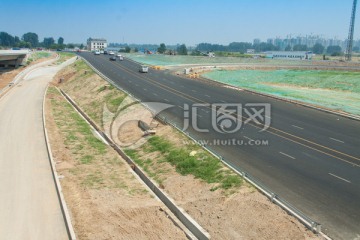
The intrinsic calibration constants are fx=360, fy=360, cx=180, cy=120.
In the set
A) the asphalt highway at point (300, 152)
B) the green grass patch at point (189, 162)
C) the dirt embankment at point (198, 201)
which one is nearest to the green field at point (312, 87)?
the asphalt highway at point (300, 152)

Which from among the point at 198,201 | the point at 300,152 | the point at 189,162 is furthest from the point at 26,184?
the point at 300,152

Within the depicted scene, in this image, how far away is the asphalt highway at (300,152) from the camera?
53.9 feet

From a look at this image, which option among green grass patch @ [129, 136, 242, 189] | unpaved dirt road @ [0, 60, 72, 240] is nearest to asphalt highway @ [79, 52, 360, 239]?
green grass patch @ [129, 136, 242, 189]

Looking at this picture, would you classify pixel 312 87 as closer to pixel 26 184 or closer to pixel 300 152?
pixel 300 152

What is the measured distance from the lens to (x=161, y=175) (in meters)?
22.7

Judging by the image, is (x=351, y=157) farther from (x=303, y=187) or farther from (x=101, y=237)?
(x=101, y=237)

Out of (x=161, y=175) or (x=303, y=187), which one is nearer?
(x=303, y=187)

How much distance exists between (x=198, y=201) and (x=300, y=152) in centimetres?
951

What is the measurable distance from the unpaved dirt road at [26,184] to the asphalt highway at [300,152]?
422 inches

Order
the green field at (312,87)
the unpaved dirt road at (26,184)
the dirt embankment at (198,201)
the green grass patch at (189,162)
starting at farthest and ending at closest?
the green field at (312,87)
the green grass patch at (189,162)
the unpaved dirt road at (26,184)
the dirt embankment at (198,201)

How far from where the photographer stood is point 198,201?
18156mm

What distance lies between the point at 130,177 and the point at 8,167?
761 centimetres

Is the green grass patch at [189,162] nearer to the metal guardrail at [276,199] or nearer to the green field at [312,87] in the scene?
the metal guardrail at [276,199]

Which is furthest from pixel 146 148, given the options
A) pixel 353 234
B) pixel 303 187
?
pixel 353 234
